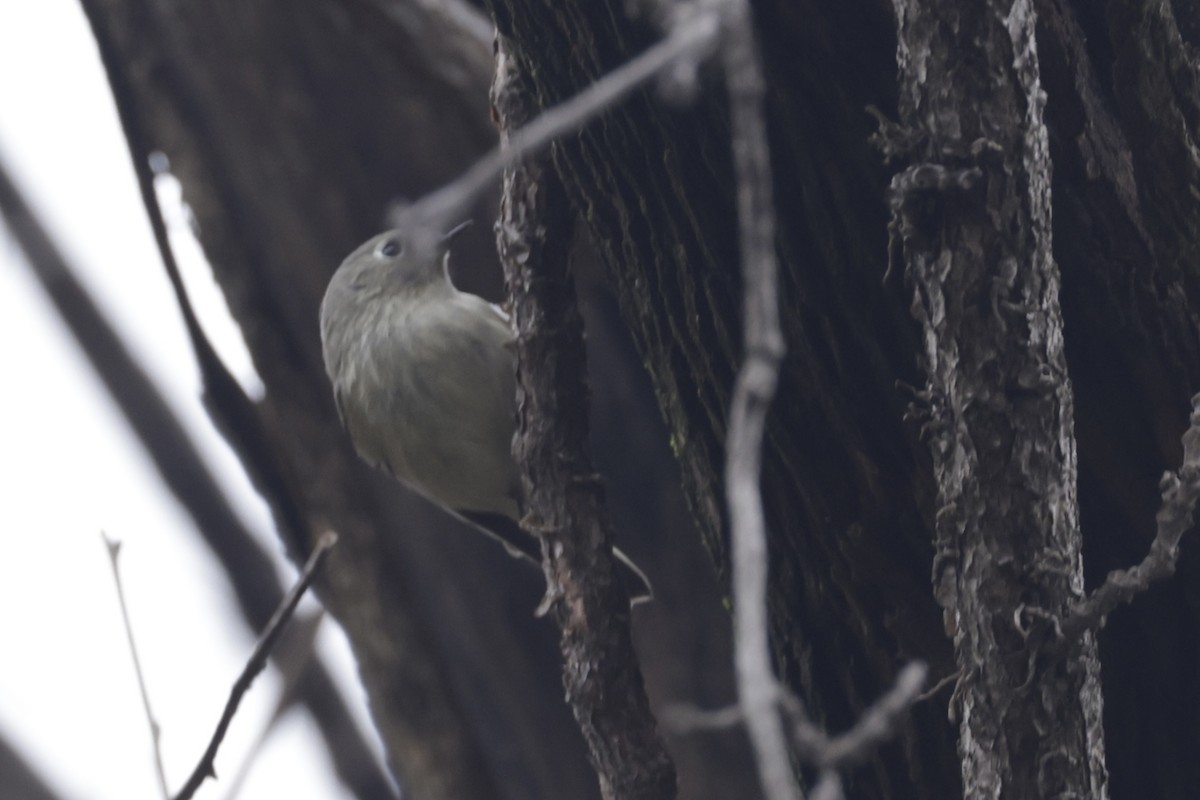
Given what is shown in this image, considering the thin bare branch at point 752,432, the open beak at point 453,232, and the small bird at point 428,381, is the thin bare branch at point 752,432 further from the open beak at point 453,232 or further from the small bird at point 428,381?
the open beak at point 453,232

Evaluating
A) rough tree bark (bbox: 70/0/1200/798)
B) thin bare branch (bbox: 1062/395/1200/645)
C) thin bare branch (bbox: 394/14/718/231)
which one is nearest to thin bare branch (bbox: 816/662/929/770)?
thin bare branch (bbox: 394/14/718/231)

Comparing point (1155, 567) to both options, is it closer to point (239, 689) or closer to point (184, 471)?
point (239, 689)

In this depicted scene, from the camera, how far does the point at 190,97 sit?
182 inches

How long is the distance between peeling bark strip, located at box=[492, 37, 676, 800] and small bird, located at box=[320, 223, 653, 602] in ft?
5.70

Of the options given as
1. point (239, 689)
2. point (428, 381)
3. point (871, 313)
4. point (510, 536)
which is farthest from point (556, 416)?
point (510, 536)

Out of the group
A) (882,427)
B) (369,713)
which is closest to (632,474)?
(369,713)

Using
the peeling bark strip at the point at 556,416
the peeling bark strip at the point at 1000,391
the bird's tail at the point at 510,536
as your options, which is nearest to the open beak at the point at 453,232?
the bird's tail at the point at 510,536

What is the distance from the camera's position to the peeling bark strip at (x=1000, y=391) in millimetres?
1931

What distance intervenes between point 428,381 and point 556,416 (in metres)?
1.98

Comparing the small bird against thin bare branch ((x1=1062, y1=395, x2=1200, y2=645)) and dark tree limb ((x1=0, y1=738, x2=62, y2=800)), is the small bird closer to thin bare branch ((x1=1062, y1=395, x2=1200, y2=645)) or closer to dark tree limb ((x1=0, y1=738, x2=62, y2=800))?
dark tree limb ((x1=0, y1=738, x2=62, y2=800))

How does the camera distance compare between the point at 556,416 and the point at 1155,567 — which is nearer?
the point at 1155,567

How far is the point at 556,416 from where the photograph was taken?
272cm

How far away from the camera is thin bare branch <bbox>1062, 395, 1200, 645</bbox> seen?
6.19 ft

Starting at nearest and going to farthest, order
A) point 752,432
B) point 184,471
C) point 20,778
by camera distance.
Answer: point 752,432, point 20,778, point 184,471
